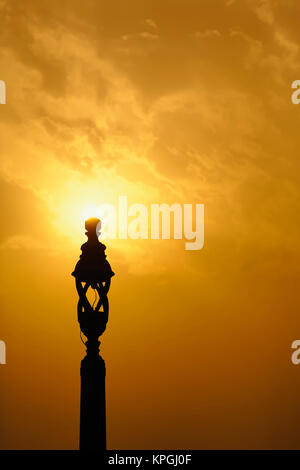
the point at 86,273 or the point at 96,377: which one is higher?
the point at 86,273

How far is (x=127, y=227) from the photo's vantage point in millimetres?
7898

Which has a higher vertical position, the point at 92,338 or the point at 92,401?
the point at 92,338
